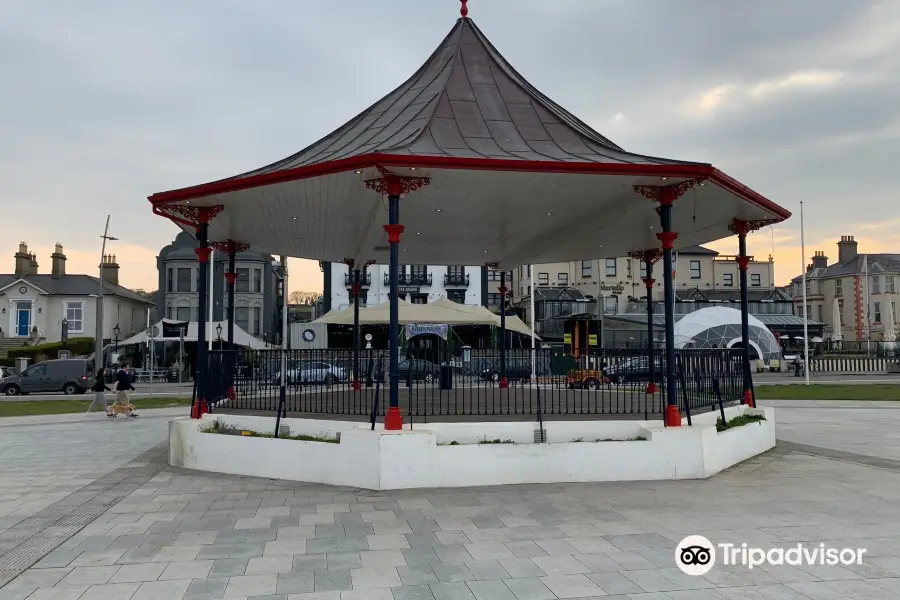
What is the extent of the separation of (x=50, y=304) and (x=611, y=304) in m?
47.7

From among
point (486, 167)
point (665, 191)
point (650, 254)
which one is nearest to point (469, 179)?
point (486, 167)

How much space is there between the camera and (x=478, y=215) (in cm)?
1284

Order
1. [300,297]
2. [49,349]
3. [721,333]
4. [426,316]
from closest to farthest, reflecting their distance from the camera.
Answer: [426,316] < [49,349] < [721,333] < [300,297]

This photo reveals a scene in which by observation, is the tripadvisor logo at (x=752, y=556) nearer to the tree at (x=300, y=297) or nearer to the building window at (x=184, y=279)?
the building window at (x=184, y=279)

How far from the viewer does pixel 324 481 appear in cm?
902

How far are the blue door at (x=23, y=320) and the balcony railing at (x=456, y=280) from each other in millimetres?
32648

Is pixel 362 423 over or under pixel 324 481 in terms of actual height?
over

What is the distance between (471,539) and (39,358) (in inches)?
1828

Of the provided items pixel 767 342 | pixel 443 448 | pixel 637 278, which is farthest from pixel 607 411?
pixel 637 278

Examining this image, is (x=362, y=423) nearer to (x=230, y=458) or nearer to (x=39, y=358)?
(x=230, y=458)

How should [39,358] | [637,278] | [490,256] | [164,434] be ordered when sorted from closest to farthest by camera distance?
[164,434]
[490,256]
[39,358]
[637,278]

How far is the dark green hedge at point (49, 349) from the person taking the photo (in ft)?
142

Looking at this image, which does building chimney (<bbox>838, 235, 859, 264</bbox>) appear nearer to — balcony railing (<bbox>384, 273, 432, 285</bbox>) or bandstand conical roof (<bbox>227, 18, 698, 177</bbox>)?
balcony railing (<bbox>384, 273, 432, 285</bbox>)

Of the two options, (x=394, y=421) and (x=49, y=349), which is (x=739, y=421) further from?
(x=49, y=349)
